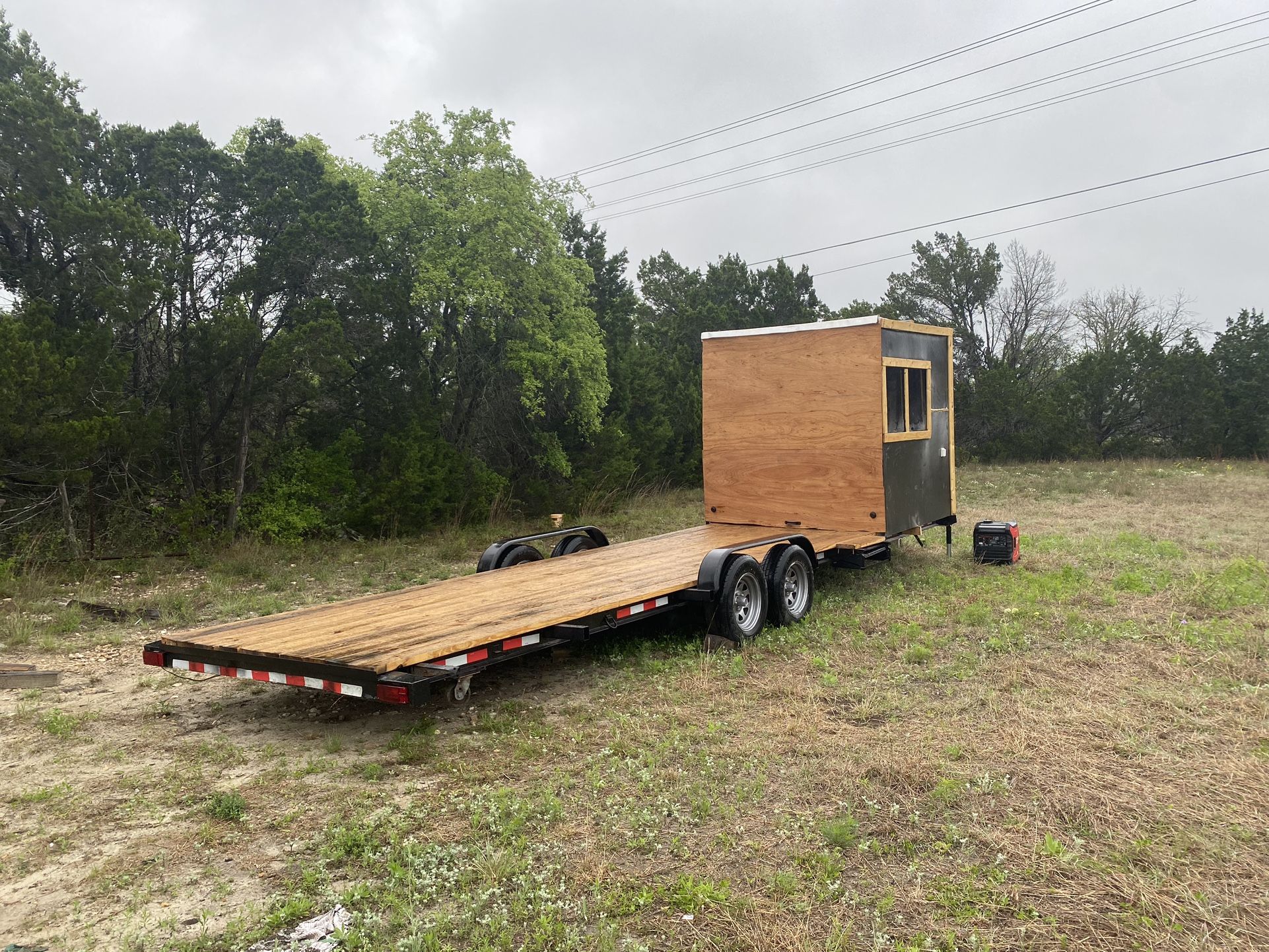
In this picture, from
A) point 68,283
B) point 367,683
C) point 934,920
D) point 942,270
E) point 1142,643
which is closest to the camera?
point 934,920

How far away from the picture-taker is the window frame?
9148 millimetres

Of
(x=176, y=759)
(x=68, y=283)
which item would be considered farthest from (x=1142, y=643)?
(x=68, y=283)

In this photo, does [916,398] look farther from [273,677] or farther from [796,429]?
[273,677]

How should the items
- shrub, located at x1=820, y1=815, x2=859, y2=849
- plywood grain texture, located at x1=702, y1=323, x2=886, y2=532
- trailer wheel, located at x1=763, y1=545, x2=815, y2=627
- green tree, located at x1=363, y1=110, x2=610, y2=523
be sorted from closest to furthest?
shrub, located at x1=820, y1=815, x2=859, y2=849 < trailer wheel, located at x1=763, y1=545, x2=815, y2=627 < plywood grain texture, located at x1=702, y1=323, x2=886, y2=532 < green tree, located at x1=363, y1=110, x2=610, y2=523

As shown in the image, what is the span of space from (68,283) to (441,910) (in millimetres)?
10715

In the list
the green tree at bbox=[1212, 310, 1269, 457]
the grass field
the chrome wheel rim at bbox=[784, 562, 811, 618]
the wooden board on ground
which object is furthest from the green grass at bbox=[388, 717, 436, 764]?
the green tree at bbox=[1212, 310, 1269, 457]

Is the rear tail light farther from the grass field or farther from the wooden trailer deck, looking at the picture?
the grass field

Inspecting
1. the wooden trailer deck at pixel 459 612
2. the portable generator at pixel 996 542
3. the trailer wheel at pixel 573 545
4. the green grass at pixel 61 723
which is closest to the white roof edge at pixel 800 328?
the wooden trailer deck at pixel 459 612

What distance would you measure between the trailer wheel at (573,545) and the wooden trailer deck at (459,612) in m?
0.46

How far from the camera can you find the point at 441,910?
331cm

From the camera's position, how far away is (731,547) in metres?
7.47

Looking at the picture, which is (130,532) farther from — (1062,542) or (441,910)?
(1062,542)

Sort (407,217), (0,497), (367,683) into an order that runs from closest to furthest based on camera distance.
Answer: (367,683) → (0,497) → (407,217)

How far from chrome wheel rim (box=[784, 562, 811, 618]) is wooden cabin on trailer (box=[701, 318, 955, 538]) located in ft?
5.08
